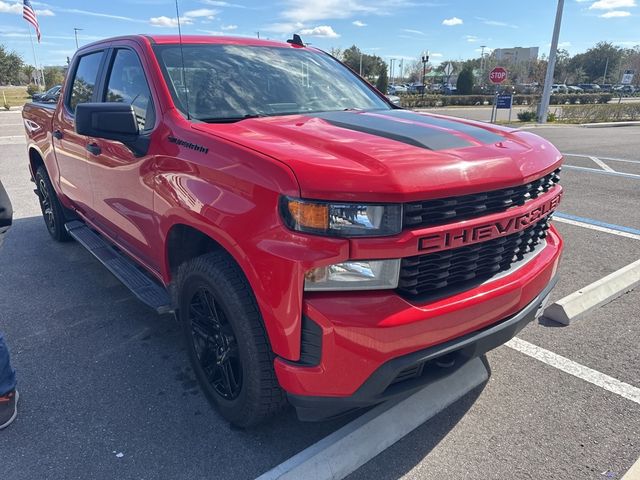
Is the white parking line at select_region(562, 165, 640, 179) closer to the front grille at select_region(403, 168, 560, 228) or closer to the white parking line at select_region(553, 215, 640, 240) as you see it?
the white parking line at select_region(553, 215, 640, 240)

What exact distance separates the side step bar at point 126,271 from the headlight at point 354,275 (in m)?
1.32

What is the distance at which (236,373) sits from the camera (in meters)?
2.41

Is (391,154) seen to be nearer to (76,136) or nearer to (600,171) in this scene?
(76,136)

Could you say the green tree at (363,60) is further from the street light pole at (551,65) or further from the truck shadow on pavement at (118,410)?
the truck shadow on pavement at (118,410)

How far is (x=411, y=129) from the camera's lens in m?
2.50

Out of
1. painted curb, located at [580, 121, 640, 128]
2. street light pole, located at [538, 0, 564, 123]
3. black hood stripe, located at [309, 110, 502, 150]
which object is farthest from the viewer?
painted curb, located at [580, 121, 640, 128]

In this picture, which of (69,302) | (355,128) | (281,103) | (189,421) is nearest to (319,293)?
(355,128)

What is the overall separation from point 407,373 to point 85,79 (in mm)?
3581

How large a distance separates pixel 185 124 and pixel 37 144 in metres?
3.38

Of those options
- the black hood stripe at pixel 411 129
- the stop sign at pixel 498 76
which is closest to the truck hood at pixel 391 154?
the black hood stripe at pixel 411 129

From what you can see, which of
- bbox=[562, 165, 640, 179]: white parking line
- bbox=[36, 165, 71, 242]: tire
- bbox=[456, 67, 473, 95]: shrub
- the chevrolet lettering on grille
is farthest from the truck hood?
bbox=[456, 67, 473, 95]: shrub

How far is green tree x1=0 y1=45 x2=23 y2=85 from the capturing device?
2595 inches

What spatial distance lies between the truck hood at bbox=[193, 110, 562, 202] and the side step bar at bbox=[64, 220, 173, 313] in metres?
1.10

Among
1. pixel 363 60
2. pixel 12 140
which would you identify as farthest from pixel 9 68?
pixel 12 140
